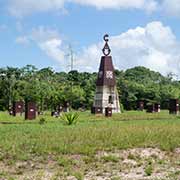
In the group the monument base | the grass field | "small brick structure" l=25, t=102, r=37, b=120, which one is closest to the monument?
the monument base

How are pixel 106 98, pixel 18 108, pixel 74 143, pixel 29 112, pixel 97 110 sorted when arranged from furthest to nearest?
pixel 106 98 < pixel 97 110 < pixel 18 108 < pixel 29 112 < pixel 74 143

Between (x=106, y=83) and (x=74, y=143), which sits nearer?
(x=74, y=143)

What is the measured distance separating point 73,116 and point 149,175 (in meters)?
13.7

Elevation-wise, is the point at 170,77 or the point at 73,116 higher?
the point at 170,77

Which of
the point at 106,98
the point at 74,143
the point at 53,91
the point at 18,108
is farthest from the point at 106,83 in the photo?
the point at 74,143

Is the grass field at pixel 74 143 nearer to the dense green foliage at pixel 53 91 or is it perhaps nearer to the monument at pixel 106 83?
the monument at pixel 106 83

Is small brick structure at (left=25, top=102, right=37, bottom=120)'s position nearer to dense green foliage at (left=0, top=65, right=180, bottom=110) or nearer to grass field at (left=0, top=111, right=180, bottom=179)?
Result: grass field at (left=0, top=111, right=180, bottom=179)

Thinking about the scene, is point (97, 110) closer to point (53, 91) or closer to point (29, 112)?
point (29, 112)

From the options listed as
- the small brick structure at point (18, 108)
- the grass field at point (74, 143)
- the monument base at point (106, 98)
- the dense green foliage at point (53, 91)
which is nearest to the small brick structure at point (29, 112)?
the small brick structure at point (18, 108)

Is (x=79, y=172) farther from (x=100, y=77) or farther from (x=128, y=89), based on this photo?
(x=128, y=89)

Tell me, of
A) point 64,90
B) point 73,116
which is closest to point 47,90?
point 64,90

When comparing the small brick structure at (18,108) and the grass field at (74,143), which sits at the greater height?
the small brick structure at (18,108)

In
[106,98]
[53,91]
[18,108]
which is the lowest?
[18,108]

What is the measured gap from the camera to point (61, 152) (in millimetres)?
12172
